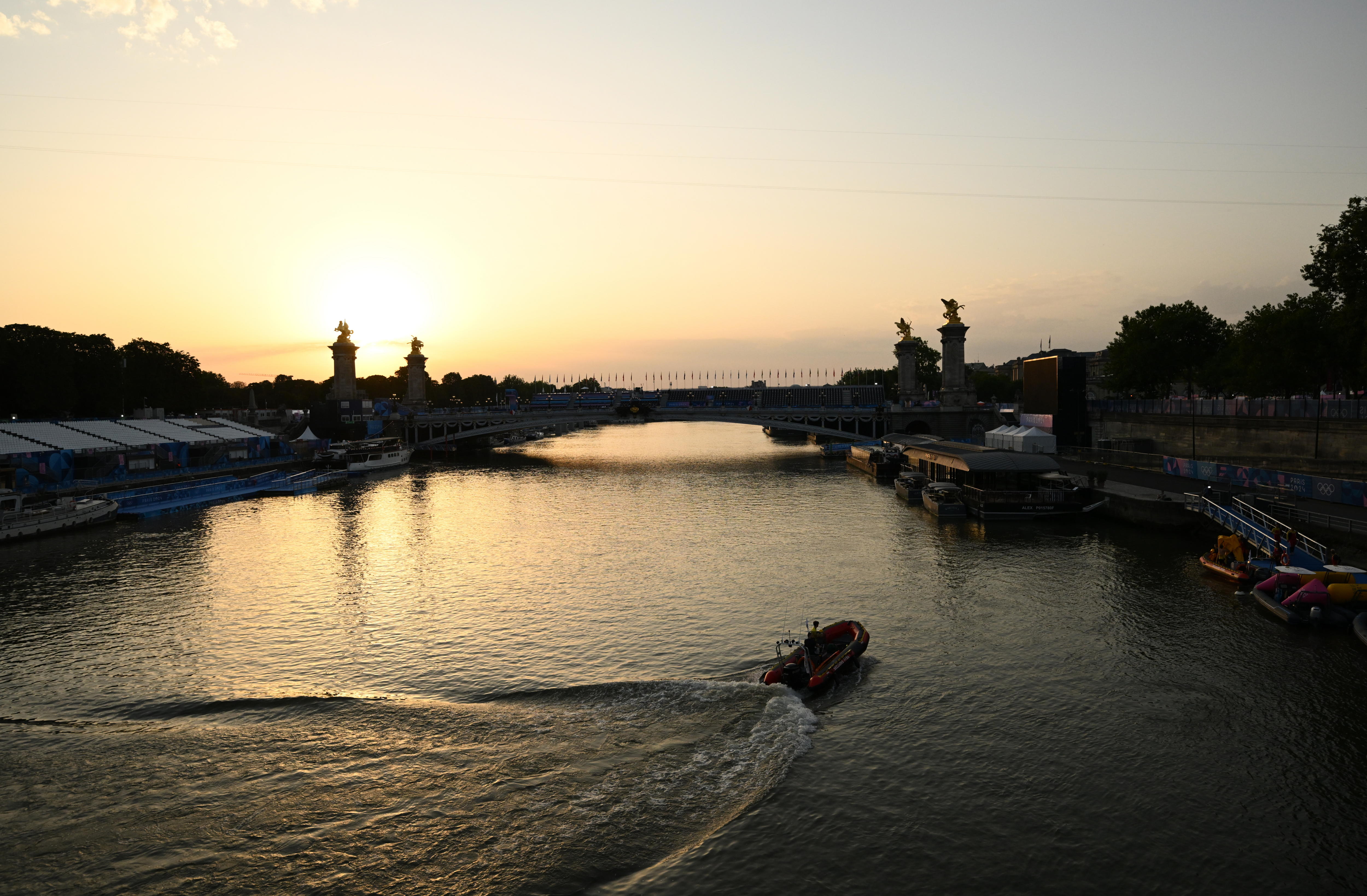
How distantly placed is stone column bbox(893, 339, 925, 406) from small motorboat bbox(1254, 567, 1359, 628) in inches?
3694

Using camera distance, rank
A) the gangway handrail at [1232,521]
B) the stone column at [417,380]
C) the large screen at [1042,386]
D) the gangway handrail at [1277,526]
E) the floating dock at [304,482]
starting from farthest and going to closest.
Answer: the stone column at [417,380] → the large screen at [1042,386] → the floating dock at [304,482] → the gangway handrail at [1232,521] → the gangway handrail at [1277,526]

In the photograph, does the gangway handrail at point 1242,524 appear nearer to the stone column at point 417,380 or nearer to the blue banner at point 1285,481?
the blue banner at point 1285,481

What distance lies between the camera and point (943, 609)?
32.7 metres

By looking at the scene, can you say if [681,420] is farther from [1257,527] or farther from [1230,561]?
[1230,561]

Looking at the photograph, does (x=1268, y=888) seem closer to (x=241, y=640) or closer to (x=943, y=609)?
(x=943, y=609)

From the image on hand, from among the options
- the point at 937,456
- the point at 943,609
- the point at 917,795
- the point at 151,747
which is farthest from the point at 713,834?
the point at 937,456

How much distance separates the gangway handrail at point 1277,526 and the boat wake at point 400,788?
23892mm

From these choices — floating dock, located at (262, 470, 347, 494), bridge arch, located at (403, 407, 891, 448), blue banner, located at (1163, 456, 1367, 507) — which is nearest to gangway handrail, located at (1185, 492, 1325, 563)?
blue banner, located at (1163, 456, 1367, 507)

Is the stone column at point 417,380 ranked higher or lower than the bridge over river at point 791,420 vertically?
higher

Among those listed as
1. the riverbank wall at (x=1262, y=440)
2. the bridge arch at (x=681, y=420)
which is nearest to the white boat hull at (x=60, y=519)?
the bridge arch at (x=681, y=420)

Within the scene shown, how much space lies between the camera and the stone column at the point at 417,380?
13512 centimetres

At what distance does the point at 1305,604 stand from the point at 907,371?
9867cm

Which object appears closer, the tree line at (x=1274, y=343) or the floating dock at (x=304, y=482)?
the tree line at (x=1274, y=343)

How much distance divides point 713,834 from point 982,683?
37.7 feet
